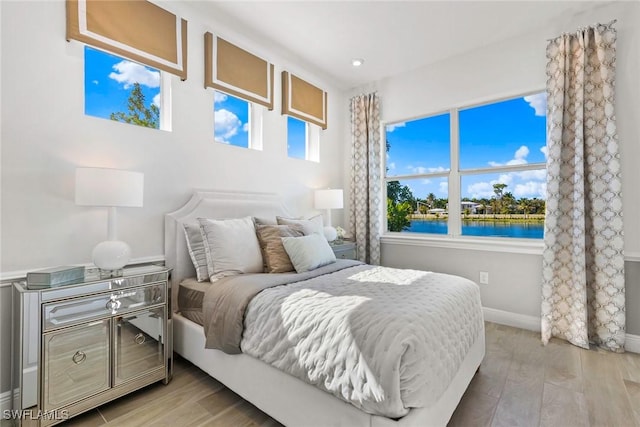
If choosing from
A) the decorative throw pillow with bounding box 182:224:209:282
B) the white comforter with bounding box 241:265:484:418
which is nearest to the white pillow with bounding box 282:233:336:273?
the white comforter with bounding box 241:265:484:418

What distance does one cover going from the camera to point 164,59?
241 cm

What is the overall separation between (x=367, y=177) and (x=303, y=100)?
4.13 ft

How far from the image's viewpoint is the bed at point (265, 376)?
1.32 meters

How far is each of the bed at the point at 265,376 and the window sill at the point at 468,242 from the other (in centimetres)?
135

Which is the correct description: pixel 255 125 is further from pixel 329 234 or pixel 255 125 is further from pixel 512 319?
pixel 512 319

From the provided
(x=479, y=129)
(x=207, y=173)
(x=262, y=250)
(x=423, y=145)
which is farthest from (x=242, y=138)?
(x=479, y=129)

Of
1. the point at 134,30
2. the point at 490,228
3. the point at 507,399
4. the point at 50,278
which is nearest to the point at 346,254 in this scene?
the point at 490,228

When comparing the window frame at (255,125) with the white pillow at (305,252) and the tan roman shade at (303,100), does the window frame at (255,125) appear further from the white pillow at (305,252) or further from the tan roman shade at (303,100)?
the white pillow at (305,252)

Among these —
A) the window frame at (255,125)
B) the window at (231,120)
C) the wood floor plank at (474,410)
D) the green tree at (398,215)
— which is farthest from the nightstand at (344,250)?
the wood floor plank at (474,410)

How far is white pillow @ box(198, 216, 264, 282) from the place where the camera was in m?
2.24

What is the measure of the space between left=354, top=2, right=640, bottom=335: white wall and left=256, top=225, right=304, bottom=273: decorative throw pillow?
5.90 ft

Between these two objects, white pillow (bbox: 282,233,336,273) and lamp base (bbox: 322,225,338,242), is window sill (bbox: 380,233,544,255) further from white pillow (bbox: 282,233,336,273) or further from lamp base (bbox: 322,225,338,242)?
white pillow (bbox: 282,233,336,273)

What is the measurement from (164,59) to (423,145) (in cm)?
292

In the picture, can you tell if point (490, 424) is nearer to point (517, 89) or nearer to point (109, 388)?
point (109, 388)
